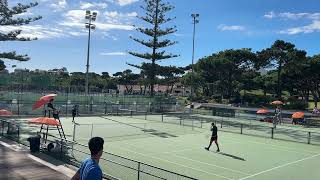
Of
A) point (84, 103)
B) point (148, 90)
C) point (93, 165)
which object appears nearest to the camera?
point (93, 165)

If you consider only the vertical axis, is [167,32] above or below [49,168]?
above

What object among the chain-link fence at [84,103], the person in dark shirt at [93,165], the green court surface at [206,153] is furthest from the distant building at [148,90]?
the person in dark shirt at [93,165]

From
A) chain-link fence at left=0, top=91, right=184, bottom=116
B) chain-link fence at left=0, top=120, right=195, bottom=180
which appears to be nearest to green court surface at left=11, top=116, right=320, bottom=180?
chain-link fence at left=0, top=120, right=195, bottom=180

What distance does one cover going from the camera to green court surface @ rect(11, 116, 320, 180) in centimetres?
1923

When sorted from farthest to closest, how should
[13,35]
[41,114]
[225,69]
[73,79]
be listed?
[73,79] → [225,69] → [13,35] → [41,114]

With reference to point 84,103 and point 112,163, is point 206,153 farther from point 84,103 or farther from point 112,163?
point 84,103

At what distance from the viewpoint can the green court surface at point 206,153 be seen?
19234mm

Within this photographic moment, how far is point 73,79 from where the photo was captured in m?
143

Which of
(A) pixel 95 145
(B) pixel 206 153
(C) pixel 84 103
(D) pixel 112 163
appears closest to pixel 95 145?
(A) pixel 95 145

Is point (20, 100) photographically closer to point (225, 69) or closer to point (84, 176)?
point (84, 176)

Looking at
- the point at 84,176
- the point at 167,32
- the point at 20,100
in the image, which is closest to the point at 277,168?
the point at 84,176

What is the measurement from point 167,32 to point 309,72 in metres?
27.0

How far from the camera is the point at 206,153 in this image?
2431cm

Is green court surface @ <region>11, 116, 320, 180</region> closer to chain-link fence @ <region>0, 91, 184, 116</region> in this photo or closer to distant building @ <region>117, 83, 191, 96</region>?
chain-link fence @ <region>0, 91, 184, 116</region>
